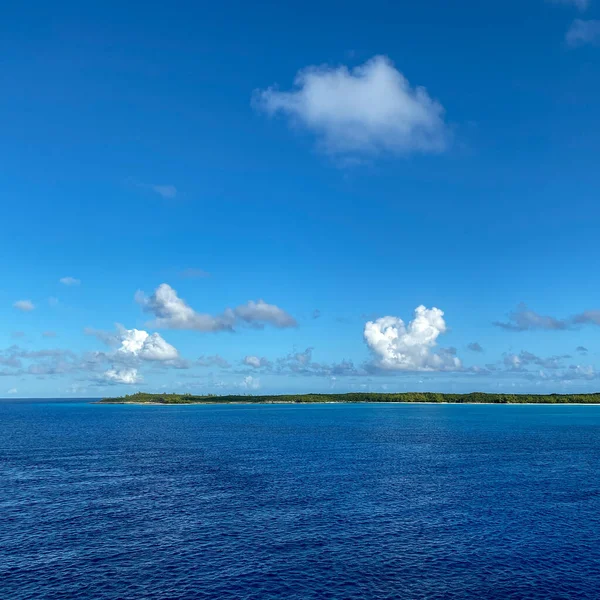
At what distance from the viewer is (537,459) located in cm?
12888

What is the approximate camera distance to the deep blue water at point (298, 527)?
51188 mm

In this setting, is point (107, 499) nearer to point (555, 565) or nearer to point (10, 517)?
point (10, 517)

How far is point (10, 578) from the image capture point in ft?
170

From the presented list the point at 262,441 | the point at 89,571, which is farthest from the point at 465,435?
the point at 89,571

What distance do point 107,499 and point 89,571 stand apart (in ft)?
101

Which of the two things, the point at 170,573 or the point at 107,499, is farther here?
the point at 107,499

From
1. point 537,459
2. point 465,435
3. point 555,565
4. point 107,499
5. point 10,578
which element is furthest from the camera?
point 465,435

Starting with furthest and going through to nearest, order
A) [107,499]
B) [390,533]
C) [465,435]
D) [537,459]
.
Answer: [465,435]
[537,459]
[107,499]
[390,533]

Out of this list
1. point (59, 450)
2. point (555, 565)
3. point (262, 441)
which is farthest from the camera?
point (262, 441)

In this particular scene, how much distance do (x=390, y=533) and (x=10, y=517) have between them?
55.1 metres

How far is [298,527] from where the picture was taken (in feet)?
224

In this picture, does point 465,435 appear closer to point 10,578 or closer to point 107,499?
point 107,499

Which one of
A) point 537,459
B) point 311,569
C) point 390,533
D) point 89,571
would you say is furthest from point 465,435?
point 89,571

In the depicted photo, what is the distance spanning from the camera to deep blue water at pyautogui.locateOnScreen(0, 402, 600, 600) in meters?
51.2
